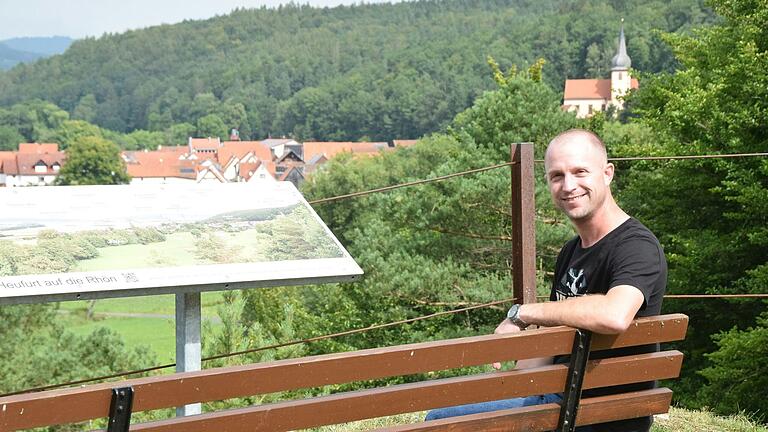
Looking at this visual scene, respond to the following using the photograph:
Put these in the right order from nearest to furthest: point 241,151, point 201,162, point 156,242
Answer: point 156,242
point 201,162
point 241,151

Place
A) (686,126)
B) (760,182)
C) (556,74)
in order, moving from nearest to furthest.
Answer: (760,182), (686,126), (556,74)

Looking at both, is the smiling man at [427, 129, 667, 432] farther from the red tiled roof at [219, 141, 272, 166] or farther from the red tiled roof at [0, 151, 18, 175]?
the red tiled roof at [219, 141, 272, 166]

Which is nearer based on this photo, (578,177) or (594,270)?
(594,270)

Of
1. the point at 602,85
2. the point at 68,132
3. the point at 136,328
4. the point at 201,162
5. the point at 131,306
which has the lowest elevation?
the point at 131,306

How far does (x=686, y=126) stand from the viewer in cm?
1493

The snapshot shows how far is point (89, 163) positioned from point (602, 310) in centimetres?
10515

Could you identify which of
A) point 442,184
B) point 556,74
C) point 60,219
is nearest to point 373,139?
point 556,74

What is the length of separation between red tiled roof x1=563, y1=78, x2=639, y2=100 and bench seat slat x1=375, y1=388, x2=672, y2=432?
114m

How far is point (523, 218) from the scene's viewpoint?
15.2ft

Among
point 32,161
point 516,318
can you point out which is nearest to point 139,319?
point 516,318

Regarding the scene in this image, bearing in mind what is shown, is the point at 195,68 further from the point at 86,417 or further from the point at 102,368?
the point at 86,417

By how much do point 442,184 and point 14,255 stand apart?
17876mm

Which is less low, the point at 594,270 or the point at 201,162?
the point at 594,270

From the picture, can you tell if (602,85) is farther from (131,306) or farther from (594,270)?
(594,270)
